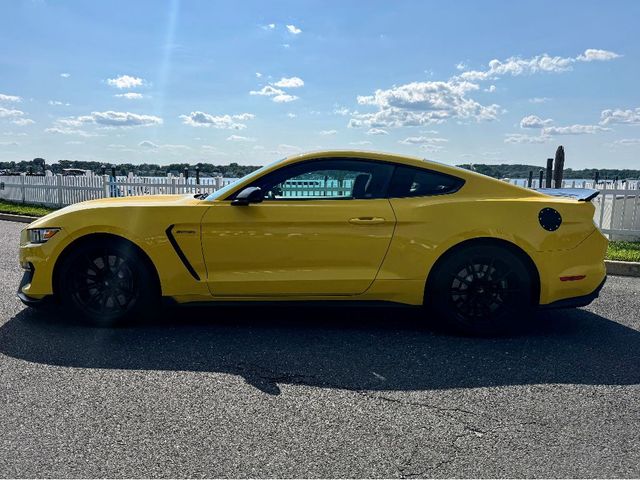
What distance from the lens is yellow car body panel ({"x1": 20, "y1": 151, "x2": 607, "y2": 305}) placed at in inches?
157

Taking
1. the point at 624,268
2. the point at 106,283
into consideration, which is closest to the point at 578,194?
the point at 624,268

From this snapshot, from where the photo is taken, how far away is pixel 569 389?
3.15 metres

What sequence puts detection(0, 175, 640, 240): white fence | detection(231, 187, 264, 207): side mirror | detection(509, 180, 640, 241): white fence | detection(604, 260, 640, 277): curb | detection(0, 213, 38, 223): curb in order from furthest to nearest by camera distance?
1. detection(0, 213, 38, 223): curb
2. detection(0, 175, 640, 240): white fence
3. detection(509, 180, 640, 241): white fence
4. detection(604, 260, 640, 277): curb
5. detection(231, 187, 264, 207): side mirror

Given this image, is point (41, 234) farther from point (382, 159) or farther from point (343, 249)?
point (382, 159)

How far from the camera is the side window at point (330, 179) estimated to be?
4133 millimetres

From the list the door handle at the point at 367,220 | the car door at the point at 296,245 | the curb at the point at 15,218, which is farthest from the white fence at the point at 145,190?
the door handle at the point at 367,220

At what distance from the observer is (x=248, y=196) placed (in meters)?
3.98

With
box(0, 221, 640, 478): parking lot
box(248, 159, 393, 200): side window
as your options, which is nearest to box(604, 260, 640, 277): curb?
box(0, 221, 640, 478): parking lot

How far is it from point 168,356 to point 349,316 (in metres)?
1.70

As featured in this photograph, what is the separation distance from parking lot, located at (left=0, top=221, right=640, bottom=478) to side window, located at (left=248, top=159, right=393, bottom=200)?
1.10 m

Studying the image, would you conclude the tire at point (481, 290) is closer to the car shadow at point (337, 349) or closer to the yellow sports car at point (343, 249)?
the yellow sports car at point (343, 249)

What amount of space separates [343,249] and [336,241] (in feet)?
0.27

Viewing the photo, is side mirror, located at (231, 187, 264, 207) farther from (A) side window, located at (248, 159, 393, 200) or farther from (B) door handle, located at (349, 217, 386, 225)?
(B) door handle, located at (349, 217, 386, 225)

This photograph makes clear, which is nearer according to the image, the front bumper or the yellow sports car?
the yellow sports car
